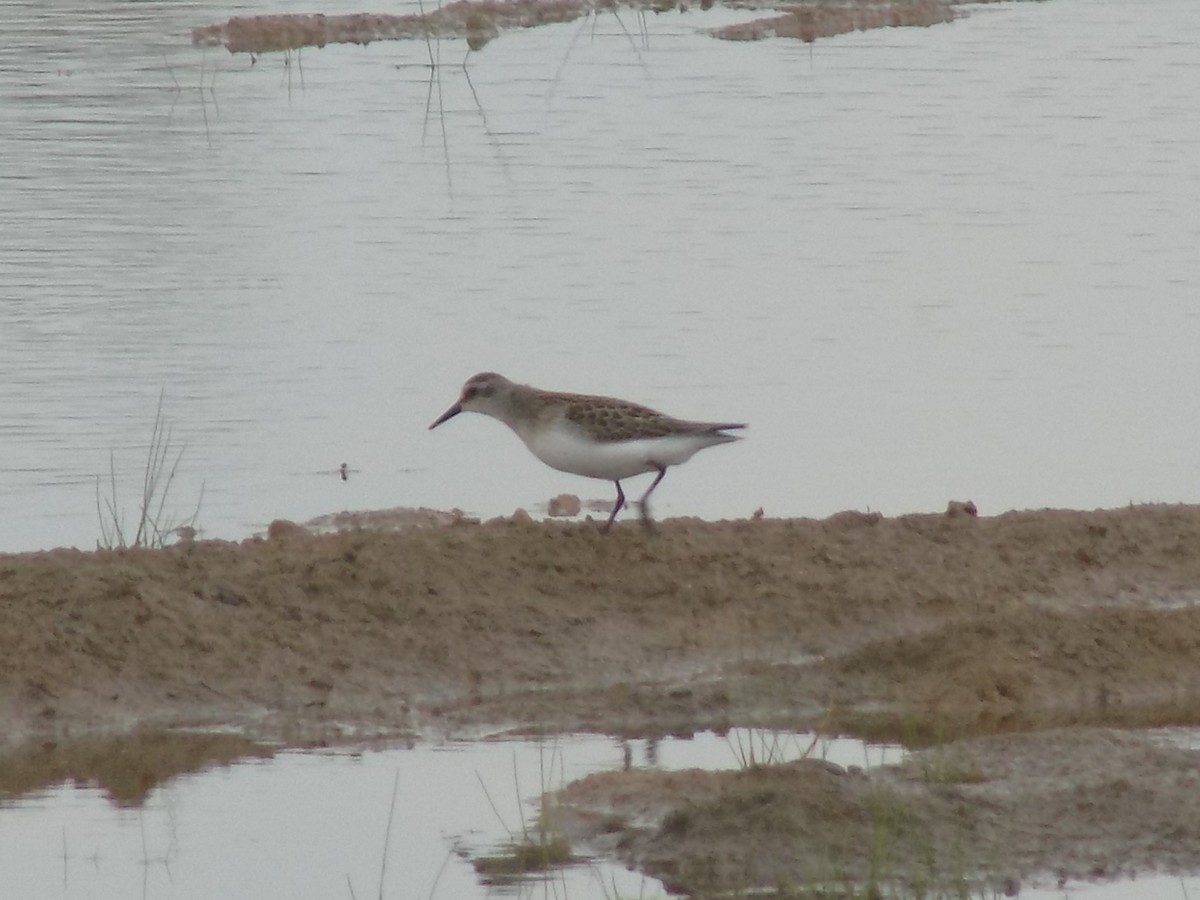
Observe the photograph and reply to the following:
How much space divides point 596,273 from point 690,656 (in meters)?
6.40

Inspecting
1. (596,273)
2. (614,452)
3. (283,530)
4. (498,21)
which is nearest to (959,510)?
(614,452)

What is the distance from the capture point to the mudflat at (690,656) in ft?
19.8

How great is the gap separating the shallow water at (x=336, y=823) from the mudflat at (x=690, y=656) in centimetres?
16

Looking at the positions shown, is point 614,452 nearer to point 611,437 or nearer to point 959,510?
point 611,437

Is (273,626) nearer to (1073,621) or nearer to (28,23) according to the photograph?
(1073,621)

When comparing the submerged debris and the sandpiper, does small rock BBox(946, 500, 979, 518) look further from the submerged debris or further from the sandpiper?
the submerged debris

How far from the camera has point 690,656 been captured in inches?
289

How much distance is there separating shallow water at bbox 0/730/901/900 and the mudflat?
162 mm

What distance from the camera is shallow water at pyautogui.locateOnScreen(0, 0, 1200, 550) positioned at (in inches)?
394

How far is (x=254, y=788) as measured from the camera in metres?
6.30

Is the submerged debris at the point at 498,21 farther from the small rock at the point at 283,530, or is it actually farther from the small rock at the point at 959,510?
the small rock at the point at 959,510

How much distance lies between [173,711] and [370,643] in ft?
2.15

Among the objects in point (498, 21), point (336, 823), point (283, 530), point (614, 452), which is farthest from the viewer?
point (498, 21)

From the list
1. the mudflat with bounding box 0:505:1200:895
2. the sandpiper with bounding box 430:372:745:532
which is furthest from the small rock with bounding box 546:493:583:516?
the sandpiper with bounding box 430:372:745:532
